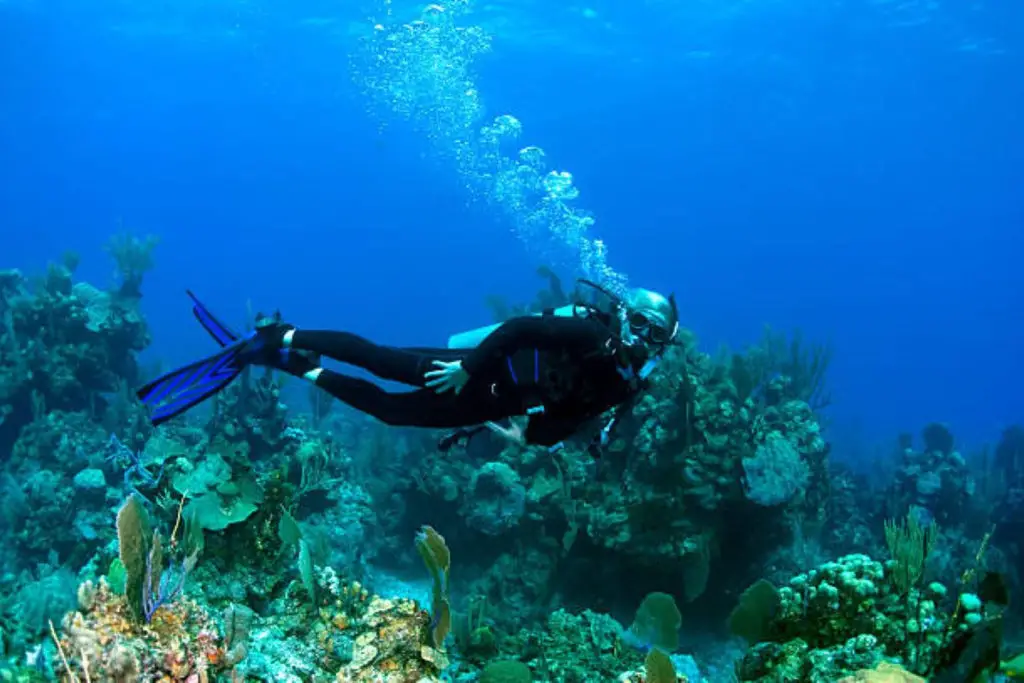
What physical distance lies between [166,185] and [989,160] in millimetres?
129040

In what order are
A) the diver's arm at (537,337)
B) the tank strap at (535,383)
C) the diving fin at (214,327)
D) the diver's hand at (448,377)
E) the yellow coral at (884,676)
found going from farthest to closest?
the diving fin at (214,327) → the diver's hand at (448,377) → the tank strap at (535,383) → the diver's arm at (537,337) → the yellow coral at (884,676)

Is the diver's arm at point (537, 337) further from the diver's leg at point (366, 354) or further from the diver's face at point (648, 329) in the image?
the diver's leg at point (366, 354)

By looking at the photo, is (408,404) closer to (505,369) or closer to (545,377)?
(505,369)

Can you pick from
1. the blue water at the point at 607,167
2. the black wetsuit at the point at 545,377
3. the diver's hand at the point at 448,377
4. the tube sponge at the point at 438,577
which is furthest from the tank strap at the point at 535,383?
the blue water at the point at 607,167

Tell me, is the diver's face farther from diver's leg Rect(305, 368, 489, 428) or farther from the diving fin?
the diving fin

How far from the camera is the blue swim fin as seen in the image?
221 inches

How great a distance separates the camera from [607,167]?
8625 centimetres

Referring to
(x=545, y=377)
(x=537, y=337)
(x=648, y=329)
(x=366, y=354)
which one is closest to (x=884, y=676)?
(x=648, y=329)

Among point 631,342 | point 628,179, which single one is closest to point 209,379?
point 631,342

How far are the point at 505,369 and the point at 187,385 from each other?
294 cm

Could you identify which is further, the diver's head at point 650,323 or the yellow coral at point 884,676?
the diver's head at point 650,323

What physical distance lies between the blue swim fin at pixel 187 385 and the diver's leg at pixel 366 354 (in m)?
0.58

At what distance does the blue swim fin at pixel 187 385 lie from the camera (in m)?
5.62

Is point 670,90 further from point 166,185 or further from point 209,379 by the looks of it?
point 166,185
